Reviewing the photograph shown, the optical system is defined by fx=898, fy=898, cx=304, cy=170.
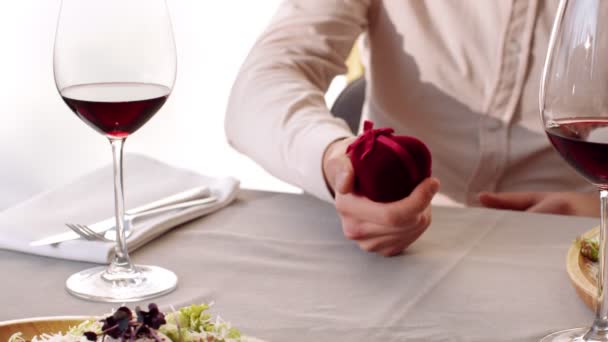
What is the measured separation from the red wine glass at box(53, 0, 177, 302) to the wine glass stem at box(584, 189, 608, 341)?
0.38 m

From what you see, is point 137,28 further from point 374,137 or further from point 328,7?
point 328,7

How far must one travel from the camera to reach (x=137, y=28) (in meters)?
0.82

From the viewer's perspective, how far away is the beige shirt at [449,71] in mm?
1479

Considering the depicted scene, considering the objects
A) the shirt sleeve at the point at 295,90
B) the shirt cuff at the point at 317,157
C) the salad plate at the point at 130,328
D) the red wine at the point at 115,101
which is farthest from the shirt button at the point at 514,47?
the salad plate at the point at 130,328

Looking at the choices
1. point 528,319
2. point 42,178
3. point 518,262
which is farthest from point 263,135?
point 42,178

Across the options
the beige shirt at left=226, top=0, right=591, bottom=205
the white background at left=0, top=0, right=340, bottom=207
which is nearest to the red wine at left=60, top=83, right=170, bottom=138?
the beige shirt at left=226, top=0, right=591, bottom=205

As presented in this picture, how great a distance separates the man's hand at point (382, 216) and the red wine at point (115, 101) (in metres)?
0.24

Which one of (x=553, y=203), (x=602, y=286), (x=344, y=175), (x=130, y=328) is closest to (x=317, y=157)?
(x=344, y=175)

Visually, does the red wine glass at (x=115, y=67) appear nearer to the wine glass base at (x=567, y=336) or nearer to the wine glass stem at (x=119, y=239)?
the wine glass stem at (x=119, y=239)

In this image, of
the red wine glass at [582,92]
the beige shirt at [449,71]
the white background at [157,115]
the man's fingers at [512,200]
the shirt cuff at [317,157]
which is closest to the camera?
the red wine glass at [582,92]

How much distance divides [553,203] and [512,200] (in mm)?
59

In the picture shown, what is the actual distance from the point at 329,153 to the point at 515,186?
56 centimetres

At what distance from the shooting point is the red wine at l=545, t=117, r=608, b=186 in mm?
660

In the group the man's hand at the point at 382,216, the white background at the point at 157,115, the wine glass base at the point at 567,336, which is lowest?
the white background at the point at 157,115
